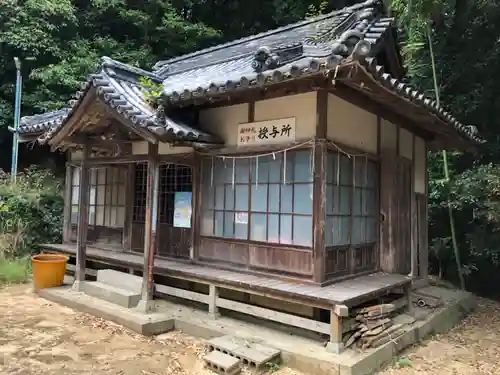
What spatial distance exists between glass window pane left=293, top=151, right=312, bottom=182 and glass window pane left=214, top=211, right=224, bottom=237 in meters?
1.57

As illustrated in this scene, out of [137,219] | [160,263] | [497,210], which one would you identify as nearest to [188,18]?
[137,219]

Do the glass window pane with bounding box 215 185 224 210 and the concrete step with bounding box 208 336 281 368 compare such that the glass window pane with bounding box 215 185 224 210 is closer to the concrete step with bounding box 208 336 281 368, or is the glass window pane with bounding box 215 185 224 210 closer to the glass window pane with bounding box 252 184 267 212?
the glass window pane with bounding box 252 184 267 212

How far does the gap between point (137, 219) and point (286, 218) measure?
12.5 feet

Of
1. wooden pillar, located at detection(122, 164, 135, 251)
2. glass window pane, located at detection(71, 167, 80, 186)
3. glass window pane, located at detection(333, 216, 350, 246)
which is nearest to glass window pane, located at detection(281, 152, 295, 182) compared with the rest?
glass window pane, located at detection(333, 216, 350, 246)

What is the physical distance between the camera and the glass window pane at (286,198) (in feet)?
20.1

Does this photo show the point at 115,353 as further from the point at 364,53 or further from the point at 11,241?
the point at 11,241

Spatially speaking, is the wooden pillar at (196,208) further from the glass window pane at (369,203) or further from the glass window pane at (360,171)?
the glass window pane at (369,203)

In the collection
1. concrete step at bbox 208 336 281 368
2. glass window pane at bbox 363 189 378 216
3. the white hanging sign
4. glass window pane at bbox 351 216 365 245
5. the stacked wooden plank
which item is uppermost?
the white hanging sign

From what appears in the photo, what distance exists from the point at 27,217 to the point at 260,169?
756cm

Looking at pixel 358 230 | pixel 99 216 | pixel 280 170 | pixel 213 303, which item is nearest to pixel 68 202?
pixel 99 216

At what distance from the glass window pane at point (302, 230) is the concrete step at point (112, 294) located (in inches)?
112

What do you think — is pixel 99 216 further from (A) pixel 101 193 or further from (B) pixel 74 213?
(B) pixel 74 213

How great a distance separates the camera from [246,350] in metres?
4.96

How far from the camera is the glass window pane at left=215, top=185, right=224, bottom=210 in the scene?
698 centimetres
